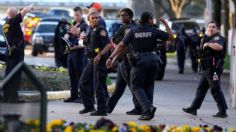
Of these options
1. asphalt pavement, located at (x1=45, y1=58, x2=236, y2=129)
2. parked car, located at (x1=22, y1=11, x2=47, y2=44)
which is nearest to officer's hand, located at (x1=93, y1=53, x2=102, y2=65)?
asphalt pavement, located at (x1=45, y1=58, x2=236, y2=129)

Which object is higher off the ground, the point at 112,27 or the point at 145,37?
the point at 145,37

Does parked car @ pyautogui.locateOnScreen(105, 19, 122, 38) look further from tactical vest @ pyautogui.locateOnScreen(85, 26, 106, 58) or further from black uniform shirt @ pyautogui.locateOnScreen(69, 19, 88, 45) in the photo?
tactical vest @ pyautogui.locateOnScreen(85, 26, 106, 58)

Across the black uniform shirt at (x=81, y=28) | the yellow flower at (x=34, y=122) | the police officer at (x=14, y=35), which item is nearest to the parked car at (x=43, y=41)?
the black uniform shirt at (x=81, y=28)

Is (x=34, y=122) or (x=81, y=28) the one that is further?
(x=81, y=28)

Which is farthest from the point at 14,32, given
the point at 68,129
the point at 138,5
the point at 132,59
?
the point at 138,5

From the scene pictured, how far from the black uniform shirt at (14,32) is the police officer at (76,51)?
923mm

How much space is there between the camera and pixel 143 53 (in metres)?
13.9

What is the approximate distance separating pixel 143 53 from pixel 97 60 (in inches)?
30.4

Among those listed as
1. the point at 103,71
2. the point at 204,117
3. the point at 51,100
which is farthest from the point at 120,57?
the point at 51,100

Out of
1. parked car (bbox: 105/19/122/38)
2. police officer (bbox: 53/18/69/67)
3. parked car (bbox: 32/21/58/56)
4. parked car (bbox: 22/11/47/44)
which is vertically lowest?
parked car (bbox: 22/11/47/44)

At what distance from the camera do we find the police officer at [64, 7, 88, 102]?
52.0ft

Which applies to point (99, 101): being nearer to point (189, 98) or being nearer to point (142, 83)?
point (142, 83)

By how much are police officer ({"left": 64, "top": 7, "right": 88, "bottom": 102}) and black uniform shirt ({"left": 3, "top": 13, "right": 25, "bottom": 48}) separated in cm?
92

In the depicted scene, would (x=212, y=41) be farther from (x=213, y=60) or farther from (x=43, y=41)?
(x=43, y=41)
